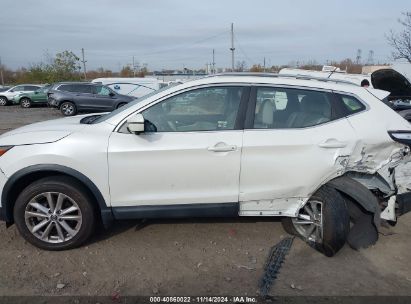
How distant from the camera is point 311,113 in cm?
381

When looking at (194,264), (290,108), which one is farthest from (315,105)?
(194,264)

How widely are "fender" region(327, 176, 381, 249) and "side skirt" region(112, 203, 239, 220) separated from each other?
3.59 feet

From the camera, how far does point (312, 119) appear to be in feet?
12.4

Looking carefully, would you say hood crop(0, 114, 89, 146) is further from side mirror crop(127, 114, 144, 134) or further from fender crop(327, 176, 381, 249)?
fender crop(327, 176, 381, 249)

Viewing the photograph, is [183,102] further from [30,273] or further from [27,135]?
[30,273]

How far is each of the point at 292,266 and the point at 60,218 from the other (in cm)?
233

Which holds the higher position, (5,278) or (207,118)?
(207,118)

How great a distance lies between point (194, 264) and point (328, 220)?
4.51 ft

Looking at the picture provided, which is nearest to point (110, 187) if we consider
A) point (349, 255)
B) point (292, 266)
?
point (292, 266)

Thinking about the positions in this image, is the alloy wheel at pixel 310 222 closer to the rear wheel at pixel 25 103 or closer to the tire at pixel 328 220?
the tire at pixel 328 220

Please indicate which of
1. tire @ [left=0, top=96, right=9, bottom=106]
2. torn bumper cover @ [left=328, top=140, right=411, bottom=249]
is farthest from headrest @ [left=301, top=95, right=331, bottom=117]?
tire @ [left=0, top=96, right=9, bottom=106]

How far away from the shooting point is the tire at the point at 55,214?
3695mm

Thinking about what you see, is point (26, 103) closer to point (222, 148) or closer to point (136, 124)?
point (136, 124)

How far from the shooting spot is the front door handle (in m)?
3.60
